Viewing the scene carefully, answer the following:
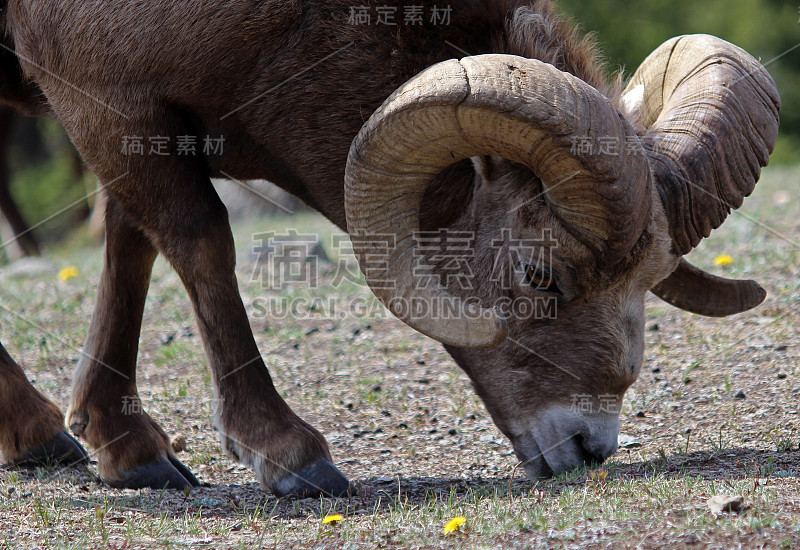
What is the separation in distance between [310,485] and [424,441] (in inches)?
51.2

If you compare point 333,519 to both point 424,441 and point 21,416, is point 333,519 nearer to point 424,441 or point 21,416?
point 424,441

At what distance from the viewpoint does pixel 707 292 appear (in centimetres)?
541

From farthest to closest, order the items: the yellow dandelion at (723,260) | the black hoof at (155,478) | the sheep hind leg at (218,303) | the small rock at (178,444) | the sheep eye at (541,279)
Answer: the yellow dandelion at (723,260)
the small rock at (178,444)
the black hoof at (155,478)
the sheep hind leg at (218,303)
the sheep eye at (541,279)

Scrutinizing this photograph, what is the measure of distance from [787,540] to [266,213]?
13.6 metres

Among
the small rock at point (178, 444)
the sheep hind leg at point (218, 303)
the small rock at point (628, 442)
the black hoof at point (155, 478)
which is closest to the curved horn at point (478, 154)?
the sheep hind leg at point (218, 303)

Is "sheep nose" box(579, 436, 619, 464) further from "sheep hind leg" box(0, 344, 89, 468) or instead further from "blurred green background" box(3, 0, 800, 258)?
"blurred green background" box(3, 0, 800, 258)

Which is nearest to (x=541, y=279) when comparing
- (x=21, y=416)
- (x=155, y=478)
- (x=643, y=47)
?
(x=155, y=478)

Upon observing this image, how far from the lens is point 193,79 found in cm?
459

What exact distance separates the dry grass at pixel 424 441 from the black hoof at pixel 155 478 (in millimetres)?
134

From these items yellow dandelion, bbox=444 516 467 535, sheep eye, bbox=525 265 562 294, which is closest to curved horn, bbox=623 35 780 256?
sheep eye, bbox=525 265 562 294

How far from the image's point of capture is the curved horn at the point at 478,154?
388cm

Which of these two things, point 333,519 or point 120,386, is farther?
point 120,386

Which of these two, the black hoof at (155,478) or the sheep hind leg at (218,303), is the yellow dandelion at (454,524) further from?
the black hoof at (155,478)

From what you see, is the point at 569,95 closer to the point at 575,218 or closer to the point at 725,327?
the point at 575,218
